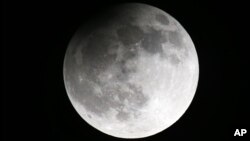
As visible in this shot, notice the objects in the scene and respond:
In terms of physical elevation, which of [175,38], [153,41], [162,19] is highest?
[162,19]

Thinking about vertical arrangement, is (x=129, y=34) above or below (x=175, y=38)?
below

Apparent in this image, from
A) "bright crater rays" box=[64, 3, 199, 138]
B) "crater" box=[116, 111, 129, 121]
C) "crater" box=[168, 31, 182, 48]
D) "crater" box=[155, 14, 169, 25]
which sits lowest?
"crater" box=[116, 111, 129, 121]

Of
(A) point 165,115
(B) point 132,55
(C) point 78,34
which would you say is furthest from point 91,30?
(A) point 165,115

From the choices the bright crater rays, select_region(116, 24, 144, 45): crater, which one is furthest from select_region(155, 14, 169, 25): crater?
select_region(116, 24, 144, 45): crater

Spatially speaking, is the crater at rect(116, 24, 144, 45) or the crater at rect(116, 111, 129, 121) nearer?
the crater at rect(116, 24, 144, 45)

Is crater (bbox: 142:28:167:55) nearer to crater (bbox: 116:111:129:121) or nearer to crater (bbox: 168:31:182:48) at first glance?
crater (bbox: 168:31:182:48)

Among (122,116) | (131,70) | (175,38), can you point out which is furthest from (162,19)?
(122,116)

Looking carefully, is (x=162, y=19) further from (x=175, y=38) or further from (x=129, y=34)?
(x=129, y=34)

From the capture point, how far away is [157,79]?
381 cm

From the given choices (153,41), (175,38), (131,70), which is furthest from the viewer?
(175,38)

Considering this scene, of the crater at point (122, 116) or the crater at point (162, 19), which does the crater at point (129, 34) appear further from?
the crater at point (122, 116)

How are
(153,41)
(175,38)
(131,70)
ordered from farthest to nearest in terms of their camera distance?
(175,38), (153,41), (131,70)

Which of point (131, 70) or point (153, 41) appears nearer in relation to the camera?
point (131, 70)

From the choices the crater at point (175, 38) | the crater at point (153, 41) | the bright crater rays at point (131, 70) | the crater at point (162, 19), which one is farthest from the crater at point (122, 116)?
the crater at point (162, 19)
